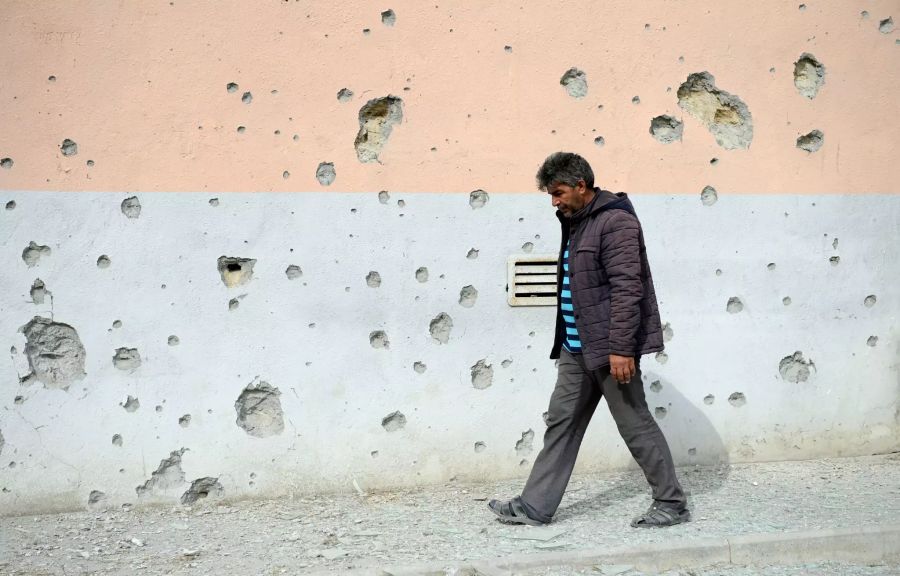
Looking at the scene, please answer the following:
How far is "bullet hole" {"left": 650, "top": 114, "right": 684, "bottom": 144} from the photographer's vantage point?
16.2ft

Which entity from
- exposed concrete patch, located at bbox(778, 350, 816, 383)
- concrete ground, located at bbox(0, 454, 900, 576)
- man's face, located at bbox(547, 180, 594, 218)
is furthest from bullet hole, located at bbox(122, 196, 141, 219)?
exposed concrete patch, located at bbox(778, 350, 816, 383)

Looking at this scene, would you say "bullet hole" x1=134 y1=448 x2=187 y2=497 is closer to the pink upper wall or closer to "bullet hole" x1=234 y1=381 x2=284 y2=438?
"bullet hole" x1=234 y1=381 x2=284 y2=438

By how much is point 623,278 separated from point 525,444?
1.41 m

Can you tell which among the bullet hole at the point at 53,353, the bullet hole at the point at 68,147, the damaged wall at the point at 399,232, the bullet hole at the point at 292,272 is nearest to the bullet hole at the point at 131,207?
the damaged wall at the point at 399,232

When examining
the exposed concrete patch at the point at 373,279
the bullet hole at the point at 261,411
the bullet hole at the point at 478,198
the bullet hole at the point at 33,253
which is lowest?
the bullet hole at the point at 261,411

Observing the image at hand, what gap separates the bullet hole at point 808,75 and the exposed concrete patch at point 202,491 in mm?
3746

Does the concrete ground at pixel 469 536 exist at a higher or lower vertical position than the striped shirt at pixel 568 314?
lower

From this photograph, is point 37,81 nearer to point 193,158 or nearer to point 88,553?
point 193,158

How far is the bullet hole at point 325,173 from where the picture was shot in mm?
4555

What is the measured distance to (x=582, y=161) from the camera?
392 centimetres

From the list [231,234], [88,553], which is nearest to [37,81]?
[231,234]

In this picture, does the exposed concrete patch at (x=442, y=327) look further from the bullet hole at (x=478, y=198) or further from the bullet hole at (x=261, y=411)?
the bullet hole at (x=261, y=411)

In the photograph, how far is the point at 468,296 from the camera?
4742 mm

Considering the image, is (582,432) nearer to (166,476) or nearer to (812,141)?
(166,476)
